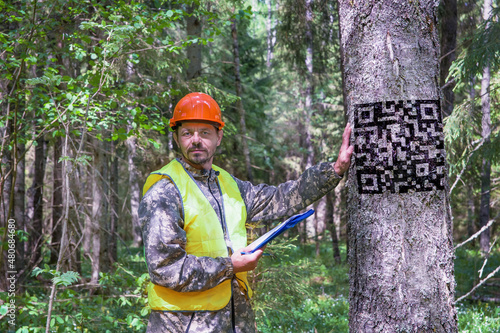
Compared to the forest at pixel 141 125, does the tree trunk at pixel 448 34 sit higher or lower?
higher

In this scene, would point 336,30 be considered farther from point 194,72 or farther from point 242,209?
point 242,209

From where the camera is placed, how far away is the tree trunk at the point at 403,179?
7.29 ft

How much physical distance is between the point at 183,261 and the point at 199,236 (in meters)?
0.23

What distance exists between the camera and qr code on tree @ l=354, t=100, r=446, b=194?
88.5 inches

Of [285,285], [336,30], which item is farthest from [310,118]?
[285,285]

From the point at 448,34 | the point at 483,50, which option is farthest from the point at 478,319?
the point at 448,34

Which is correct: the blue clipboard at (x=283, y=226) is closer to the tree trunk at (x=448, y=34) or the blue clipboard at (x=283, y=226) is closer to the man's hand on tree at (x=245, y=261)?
the man's hand on tree at (x=245, y=261)

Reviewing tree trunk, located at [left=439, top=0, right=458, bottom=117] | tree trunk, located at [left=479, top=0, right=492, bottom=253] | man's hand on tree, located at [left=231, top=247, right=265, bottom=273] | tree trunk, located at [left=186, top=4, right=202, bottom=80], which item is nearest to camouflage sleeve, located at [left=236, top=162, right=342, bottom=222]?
man's hand on tree, located at [left=231, top=247, right=265, bottom=273]

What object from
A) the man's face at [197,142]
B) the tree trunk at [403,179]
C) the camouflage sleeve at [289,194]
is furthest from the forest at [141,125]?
the man's face at [197,142]

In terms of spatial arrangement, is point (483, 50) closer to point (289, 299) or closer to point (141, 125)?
point (289, 299)

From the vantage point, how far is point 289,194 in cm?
295

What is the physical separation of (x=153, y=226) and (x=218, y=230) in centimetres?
42

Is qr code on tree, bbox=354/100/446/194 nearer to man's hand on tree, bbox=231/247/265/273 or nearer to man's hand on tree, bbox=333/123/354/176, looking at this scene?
man's hand on tree, bbox=333/123/354/176

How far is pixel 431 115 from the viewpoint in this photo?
7.45 ft
